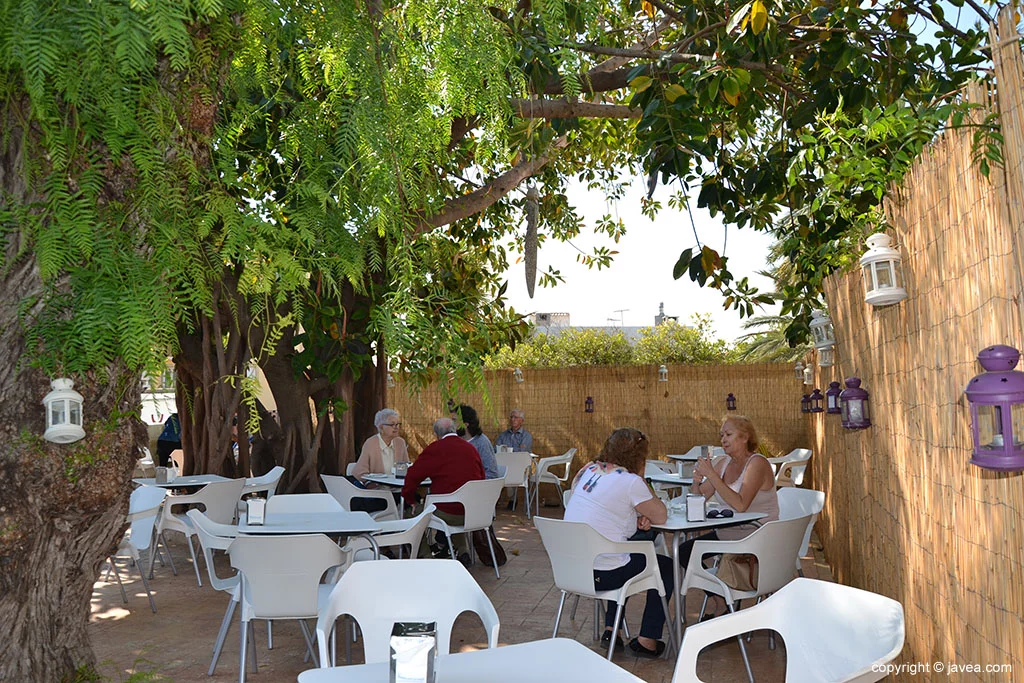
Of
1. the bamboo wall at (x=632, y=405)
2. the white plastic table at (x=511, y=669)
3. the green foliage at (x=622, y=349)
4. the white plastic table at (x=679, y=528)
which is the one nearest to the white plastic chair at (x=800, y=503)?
the white plastic table at (x=679, y=528)

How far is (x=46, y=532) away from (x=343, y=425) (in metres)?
6.11

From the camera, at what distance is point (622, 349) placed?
2403cm

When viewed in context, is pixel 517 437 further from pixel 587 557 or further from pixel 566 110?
pixel 587 557

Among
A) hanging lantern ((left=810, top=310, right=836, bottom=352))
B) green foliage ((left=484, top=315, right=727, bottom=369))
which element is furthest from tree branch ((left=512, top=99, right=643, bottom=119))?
green foliage ((left=484, top=315, right=727, bottom=369))

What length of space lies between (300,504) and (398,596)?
254 centimetres

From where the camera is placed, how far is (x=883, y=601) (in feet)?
9.84

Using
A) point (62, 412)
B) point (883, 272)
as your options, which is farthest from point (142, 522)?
point (883, 272)

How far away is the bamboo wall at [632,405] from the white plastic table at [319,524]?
262 inches

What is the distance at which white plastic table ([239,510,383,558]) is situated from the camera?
4.98m

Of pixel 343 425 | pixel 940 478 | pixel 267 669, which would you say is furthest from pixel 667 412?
pixel 940 478

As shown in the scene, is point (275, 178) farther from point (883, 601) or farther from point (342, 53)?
point (883, 601)

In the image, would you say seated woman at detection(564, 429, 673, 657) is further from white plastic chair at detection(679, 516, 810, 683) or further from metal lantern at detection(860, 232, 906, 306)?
metal lantern at detection(860, 232, 906, 306)

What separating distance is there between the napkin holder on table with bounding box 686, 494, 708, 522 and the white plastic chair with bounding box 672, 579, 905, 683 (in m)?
1.83

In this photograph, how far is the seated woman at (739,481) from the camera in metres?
5.41
